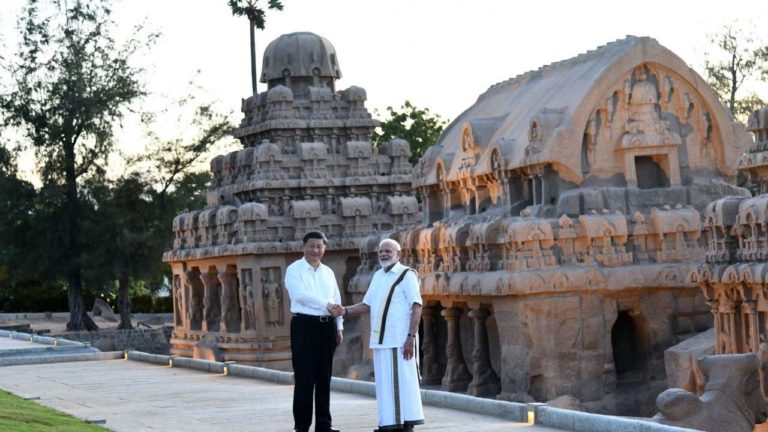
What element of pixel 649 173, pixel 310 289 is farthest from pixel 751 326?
pixel 310 289

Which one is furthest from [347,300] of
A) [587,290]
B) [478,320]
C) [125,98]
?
[125,98]

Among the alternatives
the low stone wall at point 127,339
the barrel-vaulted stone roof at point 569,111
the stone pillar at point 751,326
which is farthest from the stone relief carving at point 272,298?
the stone pillar at point 751,326

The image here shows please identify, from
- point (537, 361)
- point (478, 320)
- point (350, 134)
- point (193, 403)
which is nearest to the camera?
point (193, 403)

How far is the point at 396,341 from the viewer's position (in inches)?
563

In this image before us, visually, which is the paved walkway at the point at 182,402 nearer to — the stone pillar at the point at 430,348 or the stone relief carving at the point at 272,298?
the stone pillar at the point at 430,348

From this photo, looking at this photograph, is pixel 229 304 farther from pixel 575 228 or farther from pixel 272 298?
pixel 575 228

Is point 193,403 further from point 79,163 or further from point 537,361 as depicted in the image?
point 79,163

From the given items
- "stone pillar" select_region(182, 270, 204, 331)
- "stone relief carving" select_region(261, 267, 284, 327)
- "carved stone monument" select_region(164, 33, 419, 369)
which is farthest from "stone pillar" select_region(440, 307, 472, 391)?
"stone pillar" select_region(182, 270, 204, 331)

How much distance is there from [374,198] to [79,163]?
721 inches

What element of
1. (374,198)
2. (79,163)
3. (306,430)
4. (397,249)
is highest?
(79,163)

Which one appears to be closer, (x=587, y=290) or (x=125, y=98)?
(x=587, y=290)

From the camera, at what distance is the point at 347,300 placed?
40.3 metres

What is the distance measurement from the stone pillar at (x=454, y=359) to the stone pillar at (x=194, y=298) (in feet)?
54.9

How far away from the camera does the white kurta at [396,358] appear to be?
14.2m
